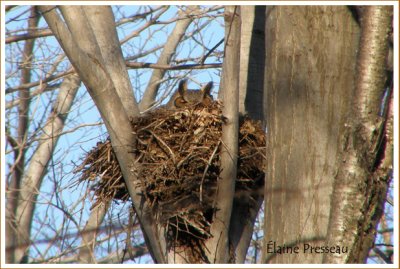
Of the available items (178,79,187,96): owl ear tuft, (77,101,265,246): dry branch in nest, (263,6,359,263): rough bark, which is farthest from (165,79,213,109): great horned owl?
(263,6,359,263): rough bark

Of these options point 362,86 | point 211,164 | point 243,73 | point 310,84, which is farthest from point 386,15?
point 243,73

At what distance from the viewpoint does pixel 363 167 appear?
8.42ft

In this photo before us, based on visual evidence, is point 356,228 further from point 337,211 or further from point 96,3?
point 96,3

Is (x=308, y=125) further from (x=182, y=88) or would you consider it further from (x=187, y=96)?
(x=182, y=88)

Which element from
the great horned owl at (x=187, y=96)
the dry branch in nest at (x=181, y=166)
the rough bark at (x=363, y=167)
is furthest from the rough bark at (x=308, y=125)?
the great horned owl at (x=187, y=96)

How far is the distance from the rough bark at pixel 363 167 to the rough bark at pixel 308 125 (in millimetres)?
297

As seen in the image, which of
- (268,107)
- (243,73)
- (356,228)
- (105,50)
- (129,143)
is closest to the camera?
(356,228)

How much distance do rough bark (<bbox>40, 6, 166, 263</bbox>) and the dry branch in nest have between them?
0.29 ft

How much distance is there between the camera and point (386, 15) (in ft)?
8.62

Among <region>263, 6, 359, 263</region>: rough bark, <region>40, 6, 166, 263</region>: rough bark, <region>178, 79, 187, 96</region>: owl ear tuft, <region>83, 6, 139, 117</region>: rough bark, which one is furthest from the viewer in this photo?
<region>178, 79, 187, 96</region>: owl ear tuft

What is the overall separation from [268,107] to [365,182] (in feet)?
2.61

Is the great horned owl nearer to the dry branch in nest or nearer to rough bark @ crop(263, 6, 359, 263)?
the dry branch in nest

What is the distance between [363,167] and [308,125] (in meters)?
0.49

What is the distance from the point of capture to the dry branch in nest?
3.66 m
